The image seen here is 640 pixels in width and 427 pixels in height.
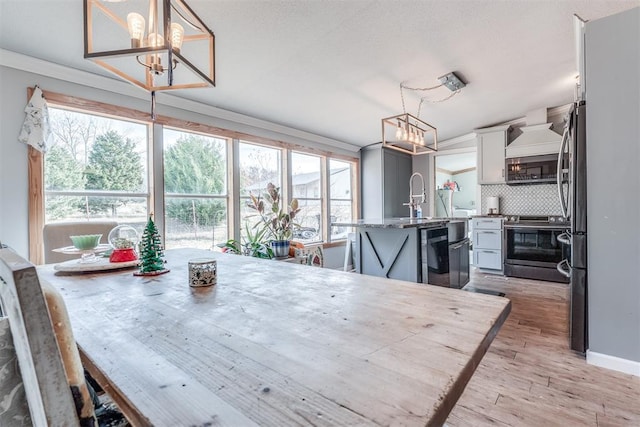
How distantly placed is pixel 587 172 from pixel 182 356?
8.85 feet

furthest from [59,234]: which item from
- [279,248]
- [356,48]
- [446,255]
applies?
[446,255]

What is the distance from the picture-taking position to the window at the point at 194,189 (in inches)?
127

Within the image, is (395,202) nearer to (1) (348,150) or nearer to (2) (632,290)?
(1) (348,150)

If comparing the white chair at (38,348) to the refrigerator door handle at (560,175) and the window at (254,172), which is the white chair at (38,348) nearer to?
the refrigerator door handle at (560,175)

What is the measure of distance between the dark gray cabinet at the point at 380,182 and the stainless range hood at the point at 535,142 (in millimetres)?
1984

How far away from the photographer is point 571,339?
226 cm

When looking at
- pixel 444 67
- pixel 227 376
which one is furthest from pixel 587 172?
pixel 227 376

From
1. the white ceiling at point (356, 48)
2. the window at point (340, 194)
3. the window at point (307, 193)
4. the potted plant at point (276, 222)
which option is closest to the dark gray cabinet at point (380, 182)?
the window at point (340, 194)

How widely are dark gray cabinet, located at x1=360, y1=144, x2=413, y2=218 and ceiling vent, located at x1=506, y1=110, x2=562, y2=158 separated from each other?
6.54 ft

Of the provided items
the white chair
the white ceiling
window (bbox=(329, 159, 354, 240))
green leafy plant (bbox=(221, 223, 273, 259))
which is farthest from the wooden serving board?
window (bbox=(329, 159, 354, 240))

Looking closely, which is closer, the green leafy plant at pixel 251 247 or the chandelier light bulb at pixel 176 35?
the chandelier light bulb at pixel 176 35

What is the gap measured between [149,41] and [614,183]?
9.47 ft

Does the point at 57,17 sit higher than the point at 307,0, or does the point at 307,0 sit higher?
the point at 307,0

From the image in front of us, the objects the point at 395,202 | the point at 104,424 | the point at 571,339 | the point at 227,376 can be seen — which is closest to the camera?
the point at 227,376
